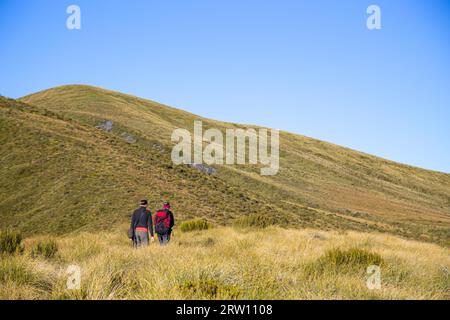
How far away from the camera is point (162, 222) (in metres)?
12.0

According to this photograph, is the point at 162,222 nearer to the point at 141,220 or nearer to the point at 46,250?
the point at 141,220

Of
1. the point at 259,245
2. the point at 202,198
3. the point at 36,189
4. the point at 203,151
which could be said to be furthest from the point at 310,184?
the point at 259,245

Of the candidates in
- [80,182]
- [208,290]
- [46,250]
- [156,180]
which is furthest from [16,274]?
[156,180]

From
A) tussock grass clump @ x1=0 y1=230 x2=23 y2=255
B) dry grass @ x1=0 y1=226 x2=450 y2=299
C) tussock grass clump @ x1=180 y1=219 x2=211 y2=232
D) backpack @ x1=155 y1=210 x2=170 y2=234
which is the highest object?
dry grass @ x1=0 y1=226 x2=450 y2=299

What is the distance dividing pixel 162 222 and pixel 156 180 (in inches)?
696

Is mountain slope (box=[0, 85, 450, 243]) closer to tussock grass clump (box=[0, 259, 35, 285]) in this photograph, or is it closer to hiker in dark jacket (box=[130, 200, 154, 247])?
hiker in dark jacket (box=[130, 200, 154, 247])

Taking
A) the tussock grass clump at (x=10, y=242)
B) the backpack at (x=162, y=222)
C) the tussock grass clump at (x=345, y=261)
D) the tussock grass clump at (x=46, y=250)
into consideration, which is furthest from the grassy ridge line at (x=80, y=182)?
the tussock grass clump at (x=345, y=261)

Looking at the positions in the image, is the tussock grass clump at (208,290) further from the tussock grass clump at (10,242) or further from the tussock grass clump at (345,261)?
the tussock grass clump at (10,242)

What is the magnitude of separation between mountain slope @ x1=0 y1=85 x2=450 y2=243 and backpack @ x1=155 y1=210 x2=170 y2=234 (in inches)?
393

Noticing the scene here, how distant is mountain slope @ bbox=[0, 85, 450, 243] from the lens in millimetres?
24609

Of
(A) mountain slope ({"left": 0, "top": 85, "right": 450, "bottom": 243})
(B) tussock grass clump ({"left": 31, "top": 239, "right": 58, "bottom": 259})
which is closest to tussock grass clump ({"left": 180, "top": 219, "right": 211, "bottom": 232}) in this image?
(A) mountain slope ({"left": 0, "top": 85, "right": 450, "bottom": 243})

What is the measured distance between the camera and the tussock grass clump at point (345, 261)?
722cm

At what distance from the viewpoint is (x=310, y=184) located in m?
63.3
